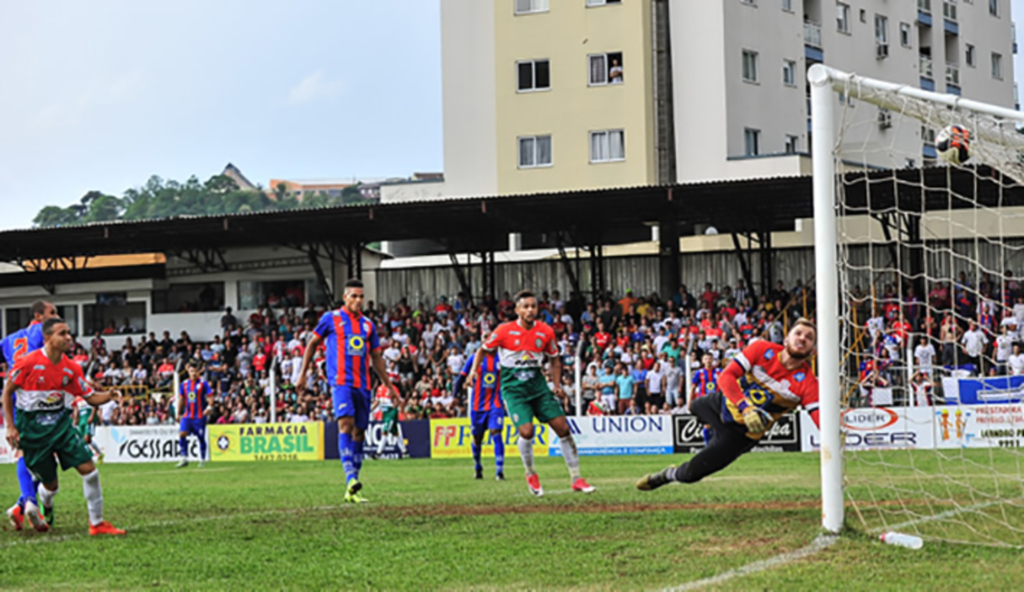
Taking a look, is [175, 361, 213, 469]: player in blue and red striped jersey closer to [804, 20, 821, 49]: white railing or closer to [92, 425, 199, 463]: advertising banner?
[92, 425, 199, 463]: advertising banner

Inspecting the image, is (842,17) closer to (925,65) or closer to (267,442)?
(925,65)

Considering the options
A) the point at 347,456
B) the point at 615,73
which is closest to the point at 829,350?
the point at 347,456

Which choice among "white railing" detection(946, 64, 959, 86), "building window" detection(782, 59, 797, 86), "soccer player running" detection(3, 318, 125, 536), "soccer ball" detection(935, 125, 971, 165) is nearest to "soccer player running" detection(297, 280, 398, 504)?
"soccer player running" detection(3, 318, 125, 536)

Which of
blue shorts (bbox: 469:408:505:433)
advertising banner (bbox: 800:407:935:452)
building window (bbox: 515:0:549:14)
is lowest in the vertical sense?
advertising banner (bbox: 800:407:935:452)

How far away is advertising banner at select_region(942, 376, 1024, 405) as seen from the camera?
20.9 metres

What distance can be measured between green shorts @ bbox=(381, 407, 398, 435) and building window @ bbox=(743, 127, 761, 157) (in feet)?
77.2

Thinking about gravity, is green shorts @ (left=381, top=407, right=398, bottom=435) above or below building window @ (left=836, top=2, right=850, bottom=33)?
below

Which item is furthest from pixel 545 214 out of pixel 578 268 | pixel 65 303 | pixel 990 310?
pixel 65 303

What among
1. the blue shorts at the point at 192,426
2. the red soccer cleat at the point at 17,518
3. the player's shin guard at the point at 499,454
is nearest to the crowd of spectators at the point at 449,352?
the blue shorts at the point at 192,426

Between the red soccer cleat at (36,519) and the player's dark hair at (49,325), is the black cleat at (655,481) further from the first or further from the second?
the red soccer cleat at (36,519)

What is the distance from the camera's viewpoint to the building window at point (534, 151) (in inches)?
1989

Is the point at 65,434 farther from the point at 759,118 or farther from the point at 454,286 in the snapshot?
the point at 759,118

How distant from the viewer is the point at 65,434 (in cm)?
1146

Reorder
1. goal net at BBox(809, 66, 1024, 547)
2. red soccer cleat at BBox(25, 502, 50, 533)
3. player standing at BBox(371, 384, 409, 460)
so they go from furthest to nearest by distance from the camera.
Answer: player standing at BBox(371, 384, 409, 460)
red soccer cleat at BBox(25, 502, 50, 533)
goal net at BBox(809, 66, 1024, 547)
